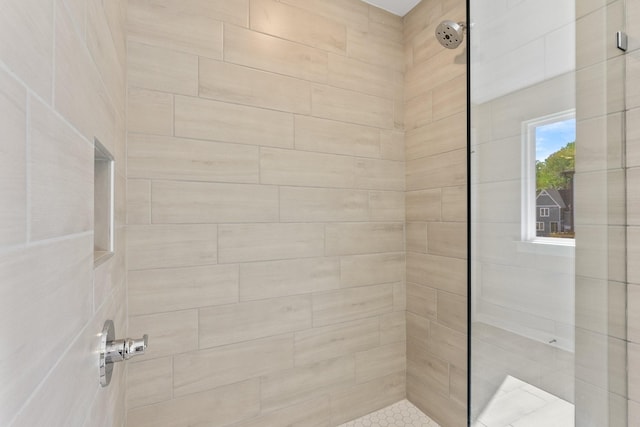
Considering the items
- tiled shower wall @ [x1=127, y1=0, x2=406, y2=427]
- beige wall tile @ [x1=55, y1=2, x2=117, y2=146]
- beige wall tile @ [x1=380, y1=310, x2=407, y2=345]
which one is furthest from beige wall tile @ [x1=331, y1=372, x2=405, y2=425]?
beige wall tile @ [x1=55, y1=2, x2=117, y2=146]

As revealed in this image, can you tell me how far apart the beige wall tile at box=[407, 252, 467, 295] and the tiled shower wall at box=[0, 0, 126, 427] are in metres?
1.46

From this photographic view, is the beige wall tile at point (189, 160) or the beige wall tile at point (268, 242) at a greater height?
the beige wall tile at point (189, 160)

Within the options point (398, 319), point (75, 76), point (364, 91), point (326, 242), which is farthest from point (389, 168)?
point (75, 76)

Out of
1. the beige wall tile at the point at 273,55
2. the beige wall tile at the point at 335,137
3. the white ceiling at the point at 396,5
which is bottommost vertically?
the beige wall tile at the point at 335,137

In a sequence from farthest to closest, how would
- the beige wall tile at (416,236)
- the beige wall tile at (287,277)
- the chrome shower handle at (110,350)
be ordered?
the beige wall tile at (416,236) → the beige wall tile at (287,277) → the chrome shower handle at (110,350)

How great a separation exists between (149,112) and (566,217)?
→ 146cm

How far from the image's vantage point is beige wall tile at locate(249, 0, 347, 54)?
1.44 m

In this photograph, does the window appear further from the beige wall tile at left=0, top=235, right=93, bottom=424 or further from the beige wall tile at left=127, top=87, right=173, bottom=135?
the beige wall tile at left=127, top=87, right=173, bottom=135

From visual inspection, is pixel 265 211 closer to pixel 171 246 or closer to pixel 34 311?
pixel 171 246

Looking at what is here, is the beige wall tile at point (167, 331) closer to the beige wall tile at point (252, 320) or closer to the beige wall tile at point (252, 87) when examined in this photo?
the beige wall tile at point (252, 320)

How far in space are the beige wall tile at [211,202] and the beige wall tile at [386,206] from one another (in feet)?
1.91

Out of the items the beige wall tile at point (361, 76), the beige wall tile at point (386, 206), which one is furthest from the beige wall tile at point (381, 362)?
the beige wall tile at point (361, 76)

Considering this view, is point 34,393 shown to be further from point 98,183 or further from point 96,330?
point 98,183

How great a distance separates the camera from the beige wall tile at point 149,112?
120cm
